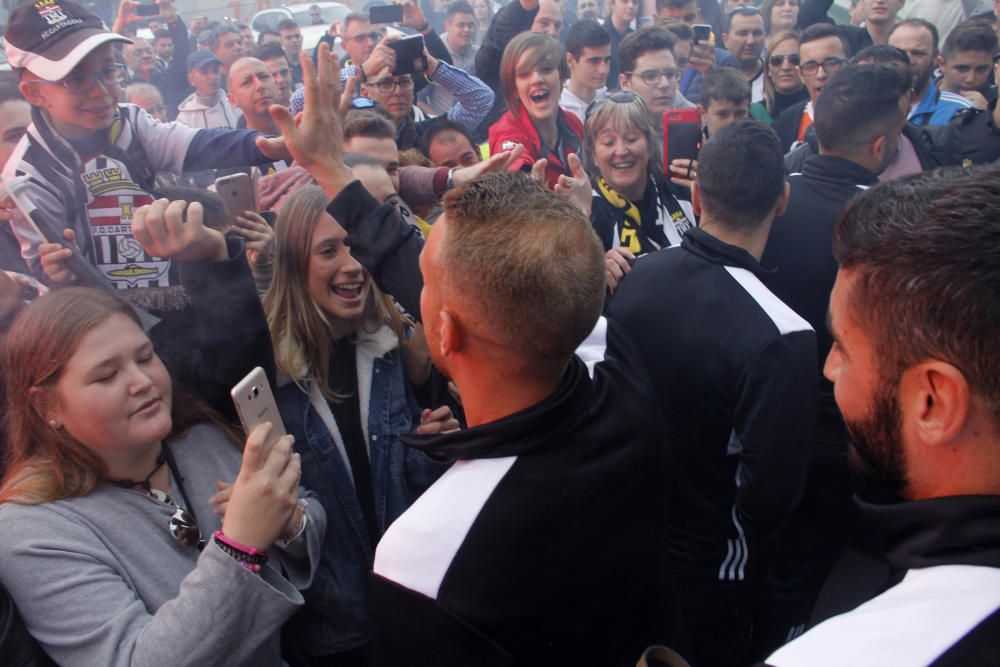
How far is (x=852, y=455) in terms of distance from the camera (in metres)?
1.25

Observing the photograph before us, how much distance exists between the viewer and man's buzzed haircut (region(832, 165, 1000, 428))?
38.9 inches

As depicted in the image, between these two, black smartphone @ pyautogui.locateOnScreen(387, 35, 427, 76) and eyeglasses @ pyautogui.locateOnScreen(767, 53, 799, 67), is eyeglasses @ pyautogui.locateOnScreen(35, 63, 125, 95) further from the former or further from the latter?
eyeglasses @ pyautogui.locateOnScreen(767, 53, 799, 67)

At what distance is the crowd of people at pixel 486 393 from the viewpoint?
1089 mm

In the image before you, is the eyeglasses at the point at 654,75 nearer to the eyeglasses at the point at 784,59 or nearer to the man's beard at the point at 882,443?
the eyeglasses at the point at 784,59

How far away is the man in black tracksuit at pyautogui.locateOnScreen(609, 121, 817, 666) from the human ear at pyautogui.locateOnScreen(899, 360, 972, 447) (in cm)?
105

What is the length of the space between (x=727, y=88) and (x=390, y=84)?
6.72ft

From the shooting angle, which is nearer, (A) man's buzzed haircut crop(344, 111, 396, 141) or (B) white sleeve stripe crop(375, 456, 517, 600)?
(B) white sleeve stripe crop(375, 456, 517, 600)

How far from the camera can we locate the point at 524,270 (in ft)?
4.55

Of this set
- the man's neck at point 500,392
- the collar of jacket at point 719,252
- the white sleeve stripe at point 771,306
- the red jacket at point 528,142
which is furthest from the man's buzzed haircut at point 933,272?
the red jacket at point 528,142

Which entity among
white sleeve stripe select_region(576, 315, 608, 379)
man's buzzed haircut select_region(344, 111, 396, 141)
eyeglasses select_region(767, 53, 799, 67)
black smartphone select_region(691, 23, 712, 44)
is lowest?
eyeglasses select_region(767, 53, 799, 67)

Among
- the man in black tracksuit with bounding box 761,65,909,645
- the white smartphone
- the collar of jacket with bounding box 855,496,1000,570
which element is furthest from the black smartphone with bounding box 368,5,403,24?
the collar of jacket with bounding box 855,496,1000,570

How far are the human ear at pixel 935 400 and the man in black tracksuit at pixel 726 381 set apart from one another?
1045mm

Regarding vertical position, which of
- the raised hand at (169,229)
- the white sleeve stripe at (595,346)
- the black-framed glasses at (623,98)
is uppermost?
the raised hand at (169,229)

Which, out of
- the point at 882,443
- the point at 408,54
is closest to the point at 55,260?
the point at 882,443
